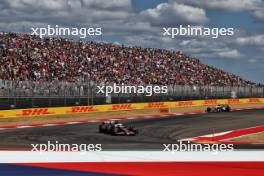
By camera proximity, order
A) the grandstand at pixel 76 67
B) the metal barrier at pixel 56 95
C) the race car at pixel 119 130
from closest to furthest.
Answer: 1. the race car at pixel 119 130
2. the grandstand at pixel 76 67
3. the metal barrier at pixel 56 95

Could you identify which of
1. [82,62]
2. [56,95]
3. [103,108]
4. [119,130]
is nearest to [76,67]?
[82,62]

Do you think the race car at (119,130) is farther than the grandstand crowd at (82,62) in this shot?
No

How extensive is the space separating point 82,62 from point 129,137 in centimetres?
594

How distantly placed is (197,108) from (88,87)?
17.1 meters

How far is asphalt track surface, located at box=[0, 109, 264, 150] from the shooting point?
20438 mm

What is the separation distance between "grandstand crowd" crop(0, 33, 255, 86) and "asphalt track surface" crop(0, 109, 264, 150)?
2653 millimetres

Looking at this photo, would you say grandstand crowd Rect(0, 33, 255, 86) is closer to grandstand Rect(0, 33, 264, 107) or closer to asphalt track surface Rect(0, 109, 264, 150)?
grandstand Rect(0, 33, 264, 107)

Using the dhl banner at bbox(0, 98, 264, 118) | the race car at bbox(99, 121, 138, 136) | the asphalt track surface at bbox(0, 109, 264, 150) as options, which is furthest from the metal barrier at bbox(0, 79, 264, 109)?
the race car at bbox(99, 121, 138, 136)

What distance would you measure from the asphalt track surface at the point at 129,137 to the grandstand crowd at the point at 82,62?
265 centimetres

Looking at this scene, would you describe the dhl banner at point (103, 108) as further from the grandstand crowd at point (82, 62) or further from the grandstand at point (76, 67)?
the grandstand crowd at point (82, 62)

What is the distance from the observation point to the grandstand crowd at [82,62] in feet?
86.8

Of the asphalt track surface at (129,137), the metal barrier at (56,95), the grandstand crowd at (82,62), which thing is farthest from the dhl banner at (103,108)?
the asphalt track surface at (129,137)

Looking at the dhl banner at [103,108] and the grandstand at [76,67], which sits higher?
the grandstand at [76,67]

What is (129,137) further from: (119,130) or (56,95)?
(56,95)
